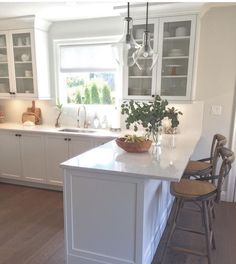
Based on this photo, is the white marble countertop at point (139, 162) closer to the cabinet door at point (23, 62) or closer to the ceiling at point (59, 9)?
the ceiling at point (59, 9)

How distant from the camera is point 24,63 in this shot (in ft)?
13.0

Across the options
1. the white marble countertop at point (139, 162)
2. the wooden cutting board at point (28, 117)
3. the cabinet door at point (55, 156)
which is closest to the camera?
the white marble countertop at point (139, 162)

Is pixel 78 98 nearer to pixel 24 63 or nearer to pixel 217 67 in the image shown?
pixel 24 63

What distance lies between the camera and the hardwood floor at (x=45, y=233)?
2234 millimetres

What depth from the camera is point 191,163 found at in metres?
2.86

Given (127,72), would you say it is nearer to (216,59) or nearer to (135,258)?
(216,59)

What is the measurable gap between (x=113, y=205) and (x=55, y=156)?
6.28ft

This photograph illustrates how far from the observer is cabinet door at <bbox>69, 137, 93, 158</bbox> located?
11.0 feet

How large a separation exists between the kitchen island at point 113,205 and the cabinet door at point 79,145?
1.21m

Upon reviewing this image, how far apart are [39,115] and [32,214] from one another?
181 cm

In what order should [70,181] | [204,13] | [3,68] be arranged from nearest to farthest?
[70,181]
[204,13]
[3,68]

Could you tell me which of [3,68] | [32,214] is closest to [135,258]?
[32,214]

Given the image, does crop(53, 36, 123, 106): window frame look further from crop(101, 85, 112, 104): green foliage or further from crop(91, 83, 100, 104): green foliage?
crop(91, 83, 100, 104): green foliage

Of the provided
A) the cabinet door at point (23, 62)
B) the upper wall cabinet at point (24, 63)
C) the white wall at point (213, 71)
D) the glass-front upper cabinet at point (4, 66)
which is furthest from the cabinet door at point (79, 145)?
the glass-front upper cabinet at point (4, 66)
